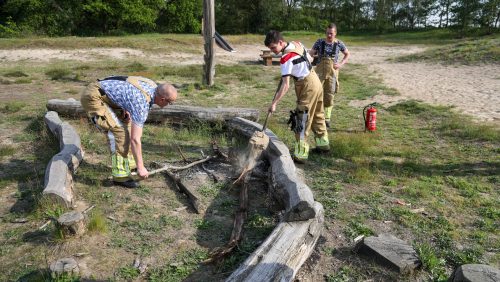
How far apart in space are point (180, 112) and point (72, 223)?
14.1ft

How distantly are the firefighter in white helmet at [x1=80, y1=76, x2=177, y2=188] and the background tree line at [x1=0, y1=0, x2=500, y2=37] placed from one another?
29.2 metres

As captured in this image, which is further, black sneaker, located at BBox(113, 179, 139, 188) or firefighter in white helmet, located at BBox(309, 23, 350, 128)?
firefighter in white helmet, located at BBox(309, 23, 350, 128)

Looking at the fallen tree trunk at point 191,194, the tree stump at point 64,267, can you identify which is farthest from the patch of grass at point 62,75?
the tree stump at point 64,267

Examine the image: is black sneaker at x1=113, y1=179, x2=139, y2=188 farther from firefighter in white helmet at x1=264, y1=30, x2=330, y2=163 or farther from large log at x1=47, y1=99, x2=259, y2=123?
large log at x1=47, y1=99, x2=259, y2=123

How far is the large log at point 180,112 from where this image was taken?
298 inches

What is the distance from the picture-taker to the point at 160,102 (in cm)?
435

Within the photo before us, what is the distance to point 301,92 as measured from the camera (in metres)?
5.97

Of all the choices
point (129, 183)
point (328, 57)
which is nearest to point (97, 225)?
point (129, 183)

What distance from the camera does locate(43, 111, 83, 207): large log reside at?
430 centimetres

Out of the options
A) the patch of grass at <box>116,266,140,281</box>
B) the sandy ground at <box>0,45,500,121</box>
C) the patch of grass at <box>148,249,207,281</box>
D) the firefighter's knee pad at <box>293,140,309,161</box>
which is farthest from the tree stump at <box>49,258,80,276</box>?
the sandy ground at <box>0,45,500,121</box>

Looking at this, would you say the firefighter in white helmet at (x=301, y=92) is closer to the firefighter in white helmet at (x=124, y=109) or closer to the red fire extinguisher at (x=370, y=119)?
the red fire extinguisher at (x=370, y=119)

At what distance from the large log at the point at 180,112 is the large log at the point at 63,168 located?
4.73ft

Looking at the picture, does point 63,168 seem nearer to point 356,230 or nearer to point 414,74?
point 356,230

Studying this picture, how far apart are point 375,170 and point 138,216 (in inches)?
135
